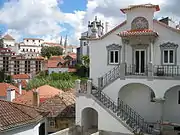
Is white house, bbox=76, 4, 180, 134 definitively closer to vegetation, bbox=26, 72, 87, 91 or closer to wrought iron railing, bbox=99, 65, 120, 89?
wrought iron railing, bbox=99, 65, 120, 89

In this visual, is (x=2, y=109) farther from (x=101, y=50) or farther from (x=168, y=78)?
(x=168, y=78)

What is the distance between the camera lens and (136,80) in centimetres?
1861

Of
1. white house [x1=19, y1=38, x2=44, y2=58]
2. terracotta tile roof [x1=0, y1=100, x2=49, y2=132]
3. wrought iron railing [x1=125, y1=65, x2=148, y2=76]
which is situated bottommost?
terracotta tile roof [x1=0, y1=100, x2=49, y2=132]

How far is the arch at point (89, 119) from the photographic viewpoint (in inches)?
773

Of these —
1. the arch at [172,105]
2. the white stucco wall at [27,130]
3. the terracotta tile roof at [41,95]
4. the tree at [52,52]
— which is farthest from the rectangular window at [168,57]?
the tree at [52,52]

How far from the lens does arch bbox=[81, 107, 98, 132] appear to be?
64.4 feet

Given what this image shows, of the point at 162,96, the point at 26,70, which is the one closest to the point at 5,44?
the point at 26,70

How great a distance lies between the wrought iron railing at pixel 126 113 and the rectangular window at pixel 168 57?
449cm

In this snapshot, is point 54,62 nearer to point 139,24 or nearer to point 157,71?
point 139,24

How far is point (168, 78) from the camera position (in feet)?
58.1

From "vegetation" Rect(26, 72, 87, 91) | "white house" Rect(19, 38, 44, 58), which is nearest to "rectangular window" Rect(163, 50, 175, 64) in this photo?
"vegetation" Rect(26, 72, 87, 91)

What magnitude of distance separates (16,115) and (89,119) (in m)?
7.26

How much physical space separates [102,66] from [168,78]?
5.47 m

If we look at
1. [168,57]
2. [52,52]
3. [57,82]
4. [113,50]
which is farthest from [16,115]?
[52,52]
